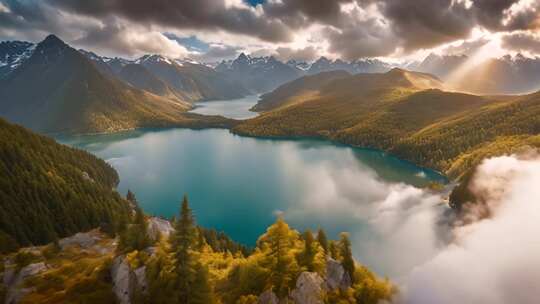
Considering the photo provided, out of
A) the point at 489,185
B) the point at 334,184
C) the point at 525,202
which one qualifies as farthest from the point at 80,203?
the point at 525,202

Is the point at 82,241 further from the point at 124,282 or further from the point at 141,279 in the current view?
the point at 141,279

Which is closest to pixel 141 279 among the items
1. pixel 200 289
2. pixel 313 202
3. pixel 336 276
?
pixel 200 289

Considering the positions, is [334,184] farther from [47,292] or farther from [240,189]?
[47,292]

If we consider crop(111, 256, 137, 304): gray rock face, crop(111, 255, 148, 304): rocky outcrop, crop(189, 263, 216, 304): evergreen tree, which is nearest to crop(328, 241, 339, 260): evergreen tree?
crop(189, 263, 216, 304): evergreen tree

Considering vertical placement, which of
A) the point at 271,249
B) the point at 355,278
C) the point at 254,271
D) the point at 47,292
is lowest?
the point at 47,292

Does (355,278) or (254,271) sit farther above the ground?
(254,271)

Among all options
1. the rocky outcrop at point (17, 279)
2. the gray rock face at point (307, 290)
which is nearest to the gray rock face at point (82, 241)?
the rocky outcrop at point (17, 279)

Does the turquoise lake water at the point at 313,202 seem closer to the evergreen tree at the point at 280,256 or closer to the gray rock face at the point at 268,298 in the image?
the evergreen tree at the point at 280,256
